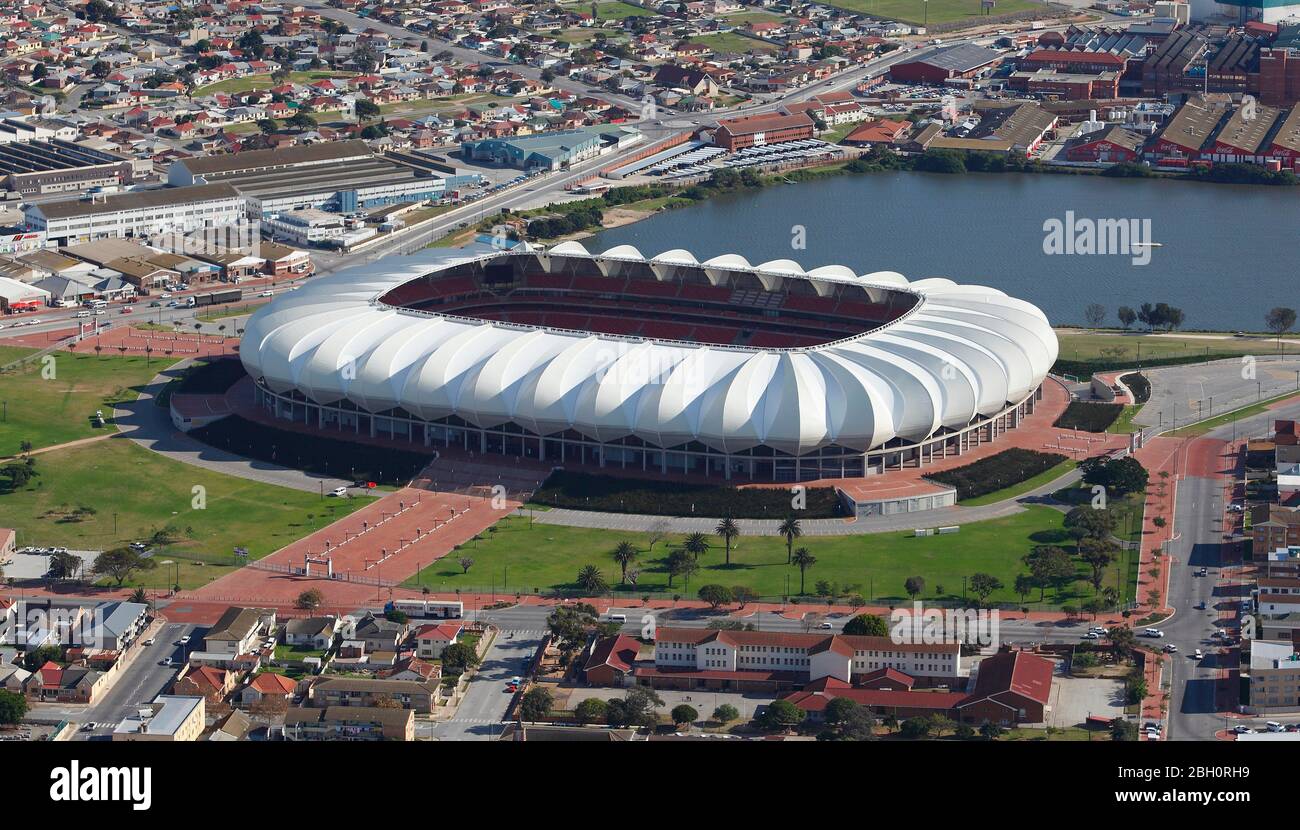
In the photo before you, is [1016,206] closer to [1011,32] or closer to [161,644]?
[1011,32]

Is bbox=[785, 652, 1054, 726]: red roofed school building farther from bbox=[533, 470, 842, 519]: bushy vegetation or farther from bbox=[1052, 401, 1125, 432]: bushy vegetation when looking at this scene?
bbox=[1052, 401, 1125, 432]: bushy vegetation

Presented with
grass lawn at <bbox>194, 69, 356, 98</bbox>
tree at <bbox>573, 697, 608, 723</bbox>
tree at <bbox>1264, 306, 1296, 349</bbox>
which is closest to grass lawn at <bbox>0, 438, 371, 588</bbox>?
tree at <bbox>573, 697, 608, 723</bbox>

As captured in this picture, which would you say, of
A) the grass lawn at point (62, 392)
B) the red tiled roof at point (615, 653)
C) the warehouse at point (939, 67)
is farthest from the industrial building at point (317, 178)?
the red tiled roof at point (615, 653)

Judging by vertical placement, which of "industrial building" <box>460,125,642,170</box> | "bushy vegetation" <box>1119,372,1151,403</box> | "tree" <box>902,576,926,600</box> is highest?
"industrial building" <box>460,125,642,170</box>

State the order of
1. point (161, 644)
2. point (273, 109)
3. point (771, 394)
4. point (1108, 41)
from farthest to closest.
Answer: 1. point (1108, 41)
2. point (273, 109)
3. point (771, 394)
4. point (161, 644)

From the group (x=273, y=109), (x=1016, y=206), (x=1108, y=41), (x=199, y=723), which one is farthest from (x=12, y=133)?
(x=199, y=723)

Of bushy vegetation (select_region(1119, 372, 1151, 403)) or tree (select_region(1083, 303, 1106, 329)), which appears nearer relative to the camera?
bushy vegetation (select_region(1119, 372, 1151, 403))
